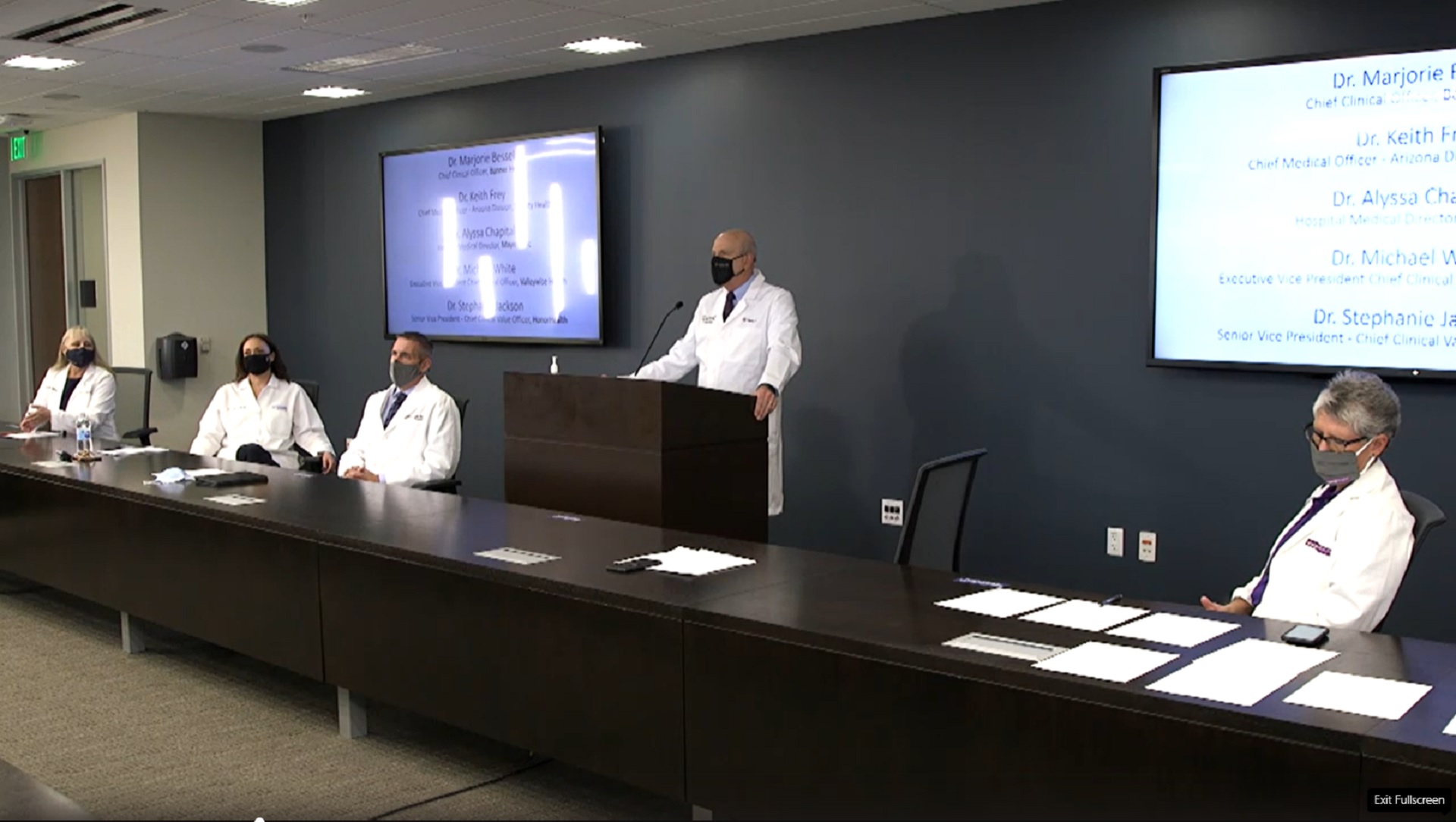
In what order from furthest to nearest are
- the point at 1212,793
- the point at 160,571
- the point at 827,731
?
the point at 160,571 → the point at 827,731 → the point at 1212,793

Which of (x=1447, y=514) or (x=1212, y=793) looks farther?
(x=1447, y=514)

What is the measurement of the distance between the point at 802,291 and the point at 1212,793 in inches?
178

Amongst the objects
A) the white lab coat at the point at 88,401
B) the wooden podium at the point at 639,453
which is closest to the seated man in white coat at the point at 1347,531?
the wooden podium at the point at 639,453

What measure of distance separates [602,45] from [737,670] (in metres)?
4.50

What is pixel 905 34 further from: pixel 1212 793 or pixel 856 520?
pixel 1212 793

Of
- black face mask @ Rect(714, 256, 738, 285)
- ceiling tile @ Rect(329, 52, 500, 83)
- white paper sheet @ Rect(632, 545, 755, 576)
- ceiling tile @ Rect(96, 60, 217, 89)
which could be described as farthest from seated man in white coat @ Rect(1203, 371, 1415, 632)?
ceiling tile @ Rect(96, 60, 217, 89)

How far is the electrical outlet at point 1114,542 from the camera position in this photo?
543cm

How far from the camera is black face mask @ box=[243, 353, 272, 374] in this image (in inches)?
227

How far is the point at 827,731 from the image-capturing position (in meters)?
2.55

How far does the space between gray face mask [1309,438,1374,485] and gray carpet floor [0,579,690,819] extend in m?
1.69

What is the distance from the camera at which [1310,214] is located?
482 centimetres

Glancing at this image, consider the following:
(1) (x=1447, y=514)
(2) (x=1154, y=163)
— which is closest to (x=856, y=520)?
(2) (x=1154, y=163)

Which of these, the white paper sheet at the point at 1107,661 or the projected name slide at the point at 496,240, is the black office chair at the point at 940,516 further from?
the projected name slide at the point at 496,240

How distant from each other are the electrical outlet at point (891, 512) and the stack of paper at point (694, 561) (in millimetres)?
2819
